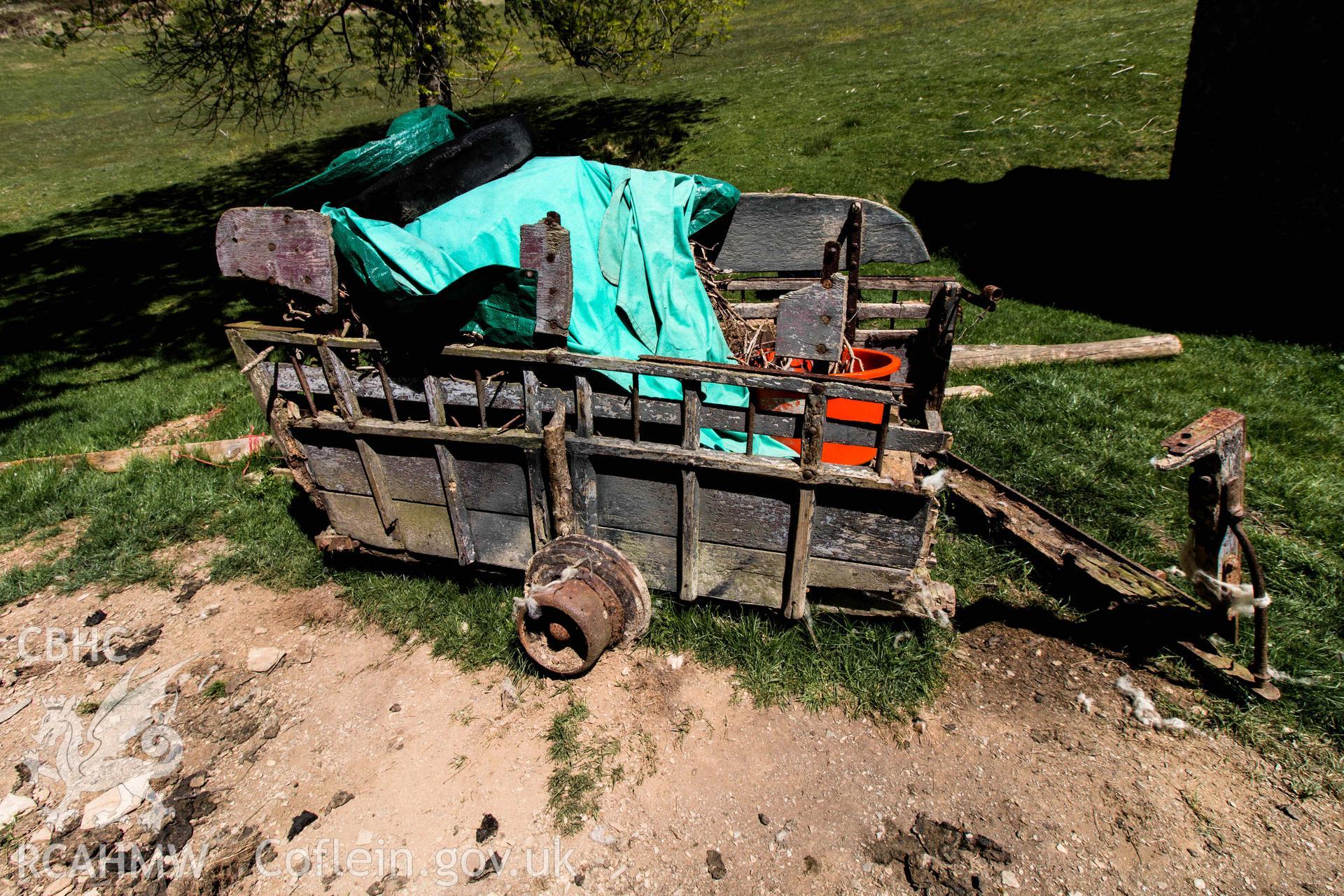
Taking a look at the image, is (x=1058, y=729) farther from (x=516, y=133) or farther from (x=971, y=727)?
(x=516, y=133)

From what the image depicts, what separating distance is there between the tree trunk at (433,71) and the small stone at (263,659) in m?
6.82

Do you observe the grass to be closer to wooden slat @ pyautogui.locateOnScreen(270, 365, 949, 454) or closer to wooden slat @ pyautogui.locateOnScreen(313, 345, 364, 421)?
wooden slat @ pyautogui.locateOnScreen(270, 365, 949, 454)

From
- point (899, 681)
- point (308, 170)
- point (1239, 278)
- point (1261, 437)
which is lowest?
point (899, 681)

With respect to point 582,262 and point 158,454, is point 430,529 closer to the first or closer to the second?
point 582,262

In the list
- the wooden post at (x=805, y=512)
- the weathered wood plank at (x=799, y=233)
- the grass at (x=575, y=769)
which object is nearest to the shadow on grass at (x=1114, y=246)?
the weathered wood plank at (x=799, y=233)

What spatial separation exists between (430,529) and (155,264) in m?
11.1

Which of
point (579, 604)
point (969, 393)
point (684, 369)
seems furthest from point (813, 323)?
point (969, 393)

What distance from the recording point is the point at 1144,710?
363cm

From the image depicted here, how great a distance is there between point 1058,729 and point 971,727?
0.44 m

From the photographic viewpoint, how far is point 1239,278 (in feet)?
27.1

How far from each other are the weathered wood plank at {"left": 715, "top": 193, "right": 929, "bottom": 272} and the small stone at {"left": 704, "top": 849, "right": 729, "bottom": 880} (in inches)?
138

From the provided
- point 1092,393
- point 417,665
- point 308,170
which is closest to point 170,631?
point 417,665

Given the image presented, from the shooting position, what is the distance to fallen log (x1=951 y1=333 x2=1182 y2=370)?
7.00 metres

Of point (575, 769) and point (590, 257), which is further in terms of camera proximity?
point (590, 257)
